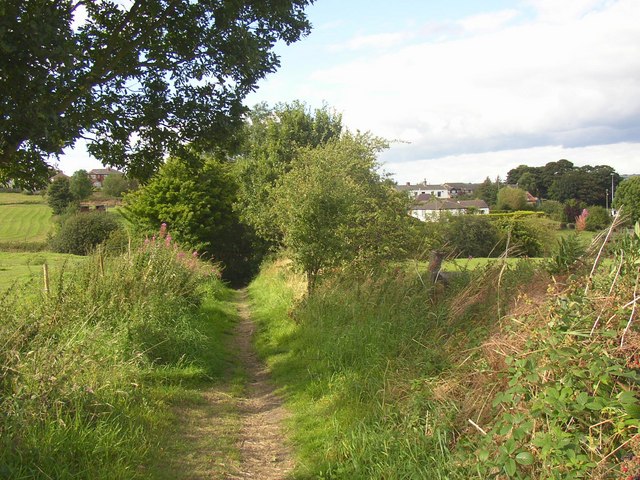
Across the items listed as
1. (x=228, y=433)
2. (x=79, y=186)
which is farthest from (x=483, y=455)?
(x=79, y=186)

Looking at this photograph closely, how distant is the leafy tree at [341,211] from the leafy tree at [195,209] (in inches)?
458

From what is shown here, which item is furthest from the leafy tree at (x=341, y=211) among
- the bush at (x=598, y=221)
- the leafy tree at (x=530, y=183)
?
the leafy tree at (x=530, y=183)

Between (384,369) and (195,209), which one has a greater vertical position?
(195,209)

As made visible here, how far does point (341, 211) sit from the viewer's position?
1283 cm

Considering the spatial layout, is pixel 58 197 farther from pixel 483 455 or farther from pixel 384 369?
pixel 483 455

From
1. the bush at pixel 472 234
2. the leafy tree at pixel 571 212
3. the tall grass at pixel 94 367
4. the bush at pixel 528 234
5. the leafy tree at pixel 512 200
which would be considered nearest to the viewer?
the tall grass at pixel 94 367

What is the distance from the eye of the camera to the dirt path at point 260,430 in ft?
18.9

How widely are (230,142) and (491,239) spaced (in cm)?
1375

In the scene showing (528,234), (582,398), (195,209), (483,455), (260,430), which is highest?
(195,209)

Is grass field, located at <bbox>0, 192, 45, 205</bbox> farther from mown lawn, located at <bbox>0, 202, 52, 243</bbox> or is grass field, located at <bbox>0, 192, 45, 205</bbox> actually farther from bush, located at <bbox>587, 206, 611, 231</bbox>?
bush, located at <bbox>587, 206, 611, 231</bbox>

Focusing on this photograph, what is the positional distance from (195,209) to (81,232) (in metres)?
11.4

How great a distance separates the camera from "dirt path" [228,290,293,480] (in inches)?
226

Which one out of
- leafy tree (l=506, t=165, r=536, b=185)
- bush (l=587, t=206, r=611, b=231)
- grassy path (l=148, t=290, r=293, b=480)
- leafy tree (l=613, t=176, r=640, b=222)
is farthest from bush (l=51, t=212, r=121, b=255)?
leafy tree (l=506, t=165, r=536, b=185)

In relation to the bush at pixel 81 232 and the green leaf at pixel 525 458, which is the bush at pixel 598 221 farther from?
the bush at pixel 81 232
